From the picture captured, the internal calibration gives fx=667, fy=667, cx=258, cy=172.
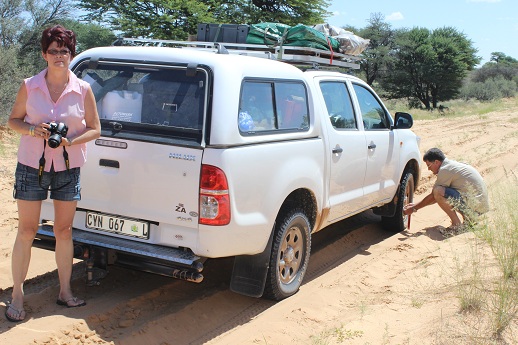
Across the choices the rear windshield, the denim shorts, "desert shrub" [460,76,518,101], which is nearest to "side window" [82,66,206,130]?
the rear windshield

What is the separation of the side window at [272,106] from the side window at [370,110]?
135 centimetres

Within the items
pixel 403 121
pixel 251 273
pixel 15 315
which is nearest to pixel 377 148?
pixel 403 121

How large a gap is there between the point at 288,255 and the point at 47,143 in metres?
2.21

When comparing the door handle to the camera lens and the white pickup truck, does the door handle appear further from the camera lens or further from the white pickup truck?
the camera lens

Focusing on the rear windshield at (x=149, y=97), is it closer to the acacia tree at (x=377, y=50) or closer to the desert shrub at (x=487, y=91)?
the acacia tree at (x=377, y=50)

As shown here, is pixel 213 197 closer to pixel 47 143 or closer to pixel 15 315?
pixel 47 143

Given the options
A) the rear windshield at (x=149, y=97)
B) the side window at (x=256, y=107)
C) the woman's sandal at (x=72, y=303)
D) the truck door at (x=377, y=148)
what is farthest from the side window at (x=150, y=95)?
the truck door at (x=377, y=148)

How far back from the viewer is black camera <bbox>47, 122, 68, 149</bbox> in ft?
14.3

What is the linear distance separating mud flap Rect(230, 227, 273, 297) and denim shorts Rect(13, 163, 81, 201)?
1.35 metres

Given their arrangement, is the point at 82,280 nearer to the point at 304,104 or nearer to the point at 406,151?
the point at 304,104

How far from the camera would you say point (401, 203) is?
8.11 metres

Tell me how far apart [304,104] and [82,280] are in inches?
96.1

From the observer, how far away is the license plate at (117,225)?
16.0 ft

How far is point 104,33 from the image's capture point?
24609 millimetres
